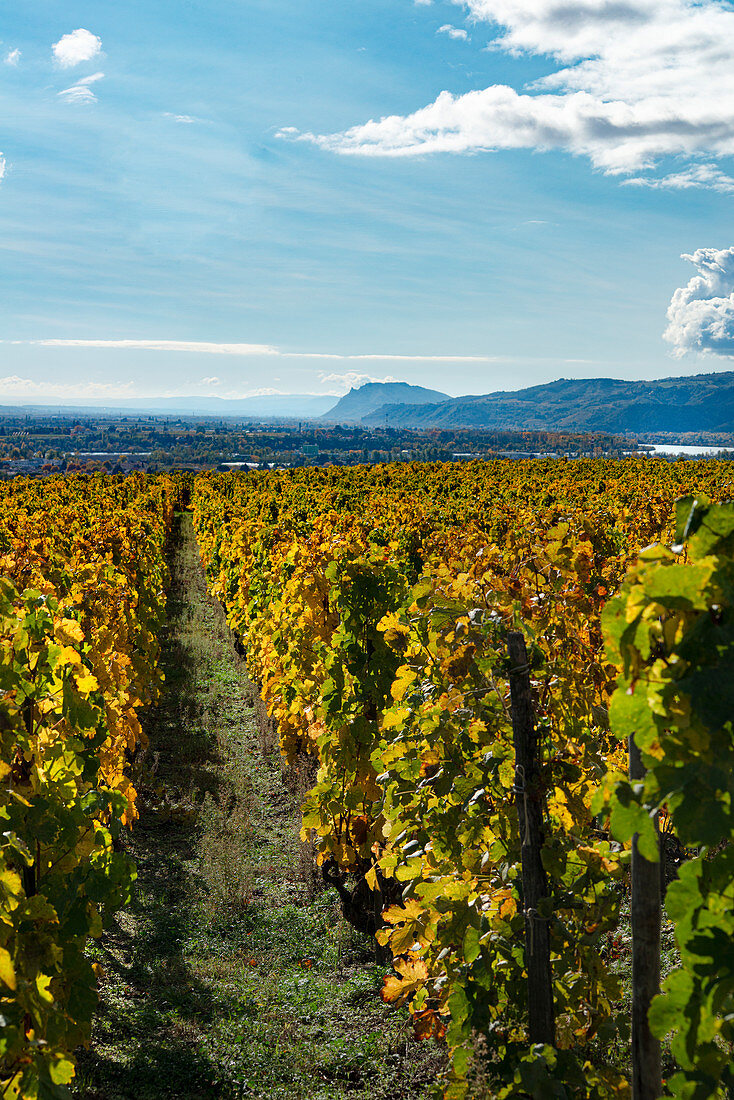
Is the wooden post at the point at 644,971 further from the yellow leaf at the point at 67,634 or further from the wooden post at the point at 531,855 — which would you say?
the yellow leaf at the point at 67,634

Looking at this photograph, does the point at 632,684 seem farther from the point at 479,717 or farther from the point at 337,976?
the point at 337,976

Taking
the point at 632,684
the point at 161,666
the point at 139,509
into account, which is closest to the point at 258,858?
the point at 632,684

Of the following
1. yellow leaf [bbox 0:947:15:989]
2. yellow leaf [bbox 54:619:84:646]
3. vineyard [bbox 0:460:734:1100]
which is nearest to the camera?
vineyard [bbox 0:460:734:1100]

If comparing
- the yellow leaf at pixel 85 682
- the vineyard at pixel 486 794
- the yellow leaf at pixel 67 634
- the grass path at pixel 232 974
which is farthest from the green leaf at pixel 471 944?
the yellow leaf at pixel 67 634

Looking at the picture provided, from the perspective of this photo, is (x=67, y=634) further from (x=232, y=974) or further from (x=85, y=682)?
(x=232, y=974)

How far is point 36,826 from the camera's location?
11.2ft

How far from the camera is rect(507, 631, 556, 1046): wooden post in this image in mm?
2848

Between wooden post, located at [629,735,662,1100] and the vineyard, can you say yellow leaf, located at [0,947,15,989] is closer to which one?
the vineyard

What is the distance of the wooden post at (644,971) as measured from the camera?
94.8 inches

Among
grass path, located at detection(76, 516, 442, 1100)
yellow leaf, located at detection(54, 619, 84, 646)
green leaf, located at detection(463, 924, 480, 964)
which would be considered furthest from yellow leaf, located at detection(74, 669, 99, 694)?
green leaf, located at detection(463, 924, 480, 964)

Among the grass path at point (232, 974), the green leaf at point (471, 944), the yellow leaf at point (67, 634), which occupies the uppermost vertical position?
the yellow leaf at point (67, 634)

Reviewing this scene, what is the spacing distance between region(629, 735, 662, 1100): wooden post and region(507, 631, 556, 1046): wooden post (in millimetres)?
414

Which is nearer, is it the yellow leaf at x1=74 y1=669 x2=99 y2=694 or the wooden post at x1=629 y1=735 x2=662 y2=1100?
the wooden post at x1=629 y1=735 x2=662 y2=1100

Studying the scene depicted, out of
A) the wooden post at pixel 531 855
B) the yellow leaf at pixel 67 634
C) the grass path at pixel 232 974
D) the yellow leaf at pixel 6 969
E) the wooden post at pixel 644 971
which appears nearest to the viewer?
the wooden post at pixel 644 971
